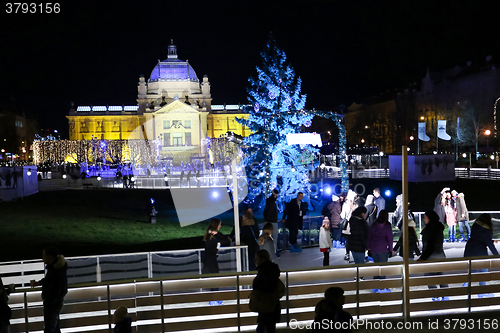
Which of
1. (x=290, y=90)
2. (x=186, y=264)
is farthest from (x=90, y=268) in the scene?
(x=290, y=90)

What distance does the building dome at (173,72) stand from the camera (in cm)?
11931

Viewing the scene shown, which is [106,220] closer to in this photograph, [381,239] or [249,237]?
[249,237]

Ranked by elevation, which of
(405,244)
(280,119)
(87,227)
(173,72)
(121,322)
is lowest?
(87,227)

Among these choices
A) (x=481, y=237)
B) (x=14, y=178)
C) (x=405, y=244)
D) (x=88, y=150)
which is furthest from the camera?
(x=88, y=150)

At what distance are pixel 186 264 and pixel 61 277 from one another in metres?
3.25

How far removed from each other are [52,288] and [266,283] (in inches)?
104

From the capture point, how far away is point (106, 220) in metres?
23.2

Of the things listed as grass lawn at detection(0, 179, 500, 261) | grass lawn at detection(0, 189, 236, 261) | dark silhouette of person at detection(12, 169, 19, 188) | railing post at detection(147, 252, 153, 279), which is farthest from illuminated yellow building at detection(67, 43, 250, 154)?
railing post at detection(147, 252, 153, 279)

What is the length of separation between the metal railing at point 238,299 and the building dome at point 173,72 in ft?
378

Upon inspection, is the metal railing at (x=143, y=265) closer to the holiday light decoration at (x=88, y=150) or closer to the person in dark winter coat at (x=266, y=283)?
the person in dark winter coat at (x=266, y=283)

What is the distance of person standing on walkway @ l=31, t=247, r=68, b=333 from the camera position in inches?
237

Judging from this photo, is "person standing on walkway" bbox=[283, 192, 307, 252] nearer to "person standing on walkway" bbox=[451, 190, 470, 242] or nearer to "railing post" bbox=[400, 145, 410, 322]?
"person standing on walkway" bbox=[451, 190, 470, 242]

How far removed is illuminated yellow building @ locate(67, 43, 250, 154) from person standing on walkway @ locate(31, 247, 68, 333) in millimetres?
84824

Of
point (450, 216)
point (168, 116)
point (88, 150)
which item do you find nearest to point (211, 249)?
point (450, 216)
